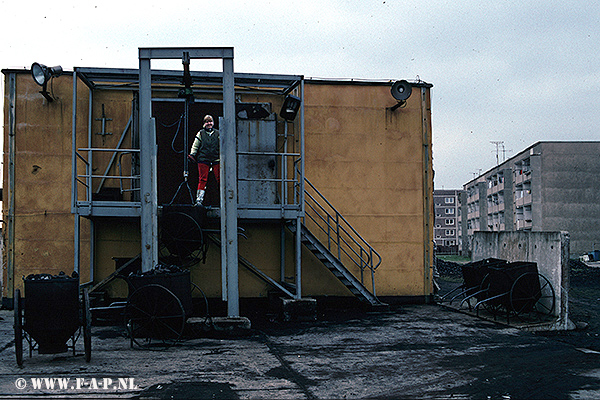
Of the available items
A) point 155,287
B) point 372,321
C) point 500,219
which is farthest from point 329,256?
point 500,219

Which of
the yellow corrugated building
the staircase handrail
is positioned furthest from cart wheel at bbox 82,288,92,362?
the staircase handrail

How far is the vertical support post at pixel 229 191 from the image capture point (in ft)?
33.1

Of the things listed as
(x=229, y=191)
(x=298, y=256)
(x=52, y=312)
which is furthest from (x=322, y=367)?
(x=298, y=256)

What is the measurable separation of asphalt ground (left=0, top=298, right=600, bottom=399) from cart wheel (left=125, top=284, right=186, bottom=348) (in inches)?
12.3

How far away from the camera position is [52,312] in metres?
7.17

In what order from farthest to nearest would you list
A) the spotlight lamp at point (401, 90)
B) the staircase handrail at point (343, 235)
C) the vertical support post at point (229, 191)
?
the spotlight lamp at point (401, 90), the staircase handrail at point (343, 235), the vertical support post at point (229, 191)

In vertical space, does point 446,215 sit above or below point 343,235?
above

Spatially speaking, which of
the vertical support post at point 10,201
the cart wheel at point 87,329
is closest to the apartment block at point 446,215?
the vertical support post at point 10,201

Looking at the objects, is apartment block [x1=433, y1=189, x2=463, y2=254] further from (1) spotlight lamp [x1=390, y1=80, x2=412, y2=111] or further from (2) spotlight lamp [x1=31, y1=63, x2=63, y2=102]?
(2) spotlight lamp [x1=31, y1=63, x2=63, y2=102]

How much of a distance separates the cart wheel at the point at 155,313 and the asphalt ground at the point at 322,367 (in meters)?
0.31

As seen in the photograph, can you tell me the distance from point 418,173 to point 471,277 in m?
3.25

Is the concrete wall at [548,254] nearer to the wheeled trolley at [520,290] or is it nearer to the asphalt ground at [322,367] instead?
the wheeled trolley at [520,290]

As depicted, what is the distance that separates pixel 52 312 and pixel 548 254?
9483mm

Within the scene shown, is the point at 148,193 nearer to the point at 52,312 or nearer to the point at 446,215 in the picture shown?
the point at 52,312
